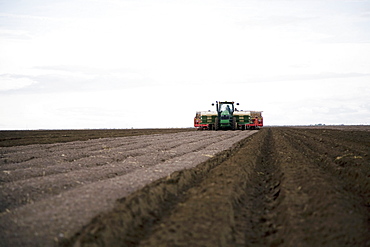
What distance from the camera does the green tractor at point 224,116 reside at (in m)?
35.6

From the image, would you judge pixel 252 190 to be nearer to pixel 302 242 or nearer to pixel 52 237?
pixel 302 242

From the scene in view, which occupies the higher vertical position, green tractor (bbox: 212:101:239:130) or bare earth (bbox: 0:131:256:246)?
green tractor (bbox: 212:101:239:130)

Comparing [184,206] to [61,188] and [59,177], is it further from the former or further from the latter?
[59,177]

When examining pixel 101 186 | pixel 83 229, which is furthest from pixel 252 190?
pixel 83 229

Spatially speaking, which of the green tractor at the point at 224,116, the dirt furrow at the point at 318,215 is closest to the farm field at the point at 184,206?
the dirt furrow at the point at 318,215

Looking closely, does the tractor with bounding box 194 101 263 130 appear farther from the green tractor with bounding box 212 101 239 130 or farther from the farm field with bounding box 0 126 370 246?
the farm field with bounding box 0 126 370 246

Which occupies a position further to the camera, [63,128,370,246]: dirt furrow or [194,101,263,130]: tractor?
[194,101,263,130]: tractor

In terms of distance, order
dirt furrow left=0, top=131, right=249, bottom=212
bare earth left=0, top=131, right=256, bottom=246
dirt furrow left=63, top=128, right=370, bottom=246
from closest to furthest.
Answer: dirt furrow left=63, top=128, right=370, bottom=246 < bare earth left=0, top=131, right=256, bottom=246 < dirt furrow left=0, top=131, right=249, bottom=212

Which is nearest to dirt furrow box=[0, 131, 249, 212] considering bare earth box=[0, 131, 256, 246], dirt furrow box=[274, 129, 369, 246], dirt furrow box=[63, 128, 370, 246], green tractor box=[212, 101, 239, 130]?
bare earth box=[0, 131, 256, 246]

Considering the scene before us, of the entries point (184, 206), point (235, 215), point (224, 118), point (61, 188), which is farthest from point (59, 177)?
point (224, 118)

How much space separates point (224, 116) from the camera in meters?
35.8

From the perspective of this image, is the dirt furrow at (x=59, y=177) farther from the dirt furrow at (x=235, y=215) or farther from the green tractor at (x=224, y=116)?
the green tractor at (x=224, y=116)

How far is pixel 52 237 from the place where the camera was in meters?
3.87

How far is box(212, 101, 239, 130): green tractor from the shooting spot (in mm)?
35625
